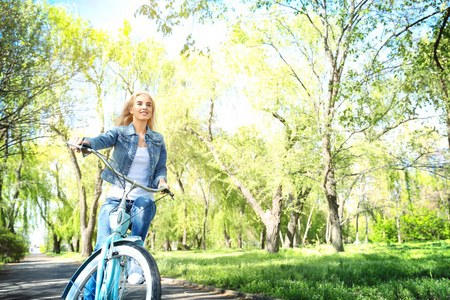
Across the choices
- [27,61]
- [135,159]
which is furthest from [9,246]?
[135,159]

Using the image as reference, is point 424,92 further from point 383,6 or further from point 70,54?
point 70,54

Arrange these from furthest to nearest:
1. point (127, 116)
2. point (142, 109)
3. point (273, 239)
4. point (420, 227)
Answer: point (420, 227)
point (273, 239)
point (127, 116)
point (142, 109)

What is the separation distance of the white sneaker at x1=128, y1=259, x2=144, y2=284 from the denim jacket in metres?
0.77

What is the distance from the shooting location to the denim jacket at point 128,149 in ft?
10.4

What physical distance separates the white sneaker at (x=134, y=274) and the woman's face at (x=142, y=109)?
1.40 m

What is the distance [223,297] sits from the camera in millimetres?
6238

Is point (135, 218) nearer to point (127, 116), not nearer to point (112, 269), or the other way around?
point (112, 269)

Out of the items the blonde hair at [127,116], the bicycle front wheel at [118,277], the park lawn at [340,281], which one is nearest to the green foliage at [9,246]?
the park lawn at [340,281]

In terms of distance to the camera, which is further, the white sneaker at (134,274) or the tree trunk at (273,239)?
the tree trunk at (273,239)

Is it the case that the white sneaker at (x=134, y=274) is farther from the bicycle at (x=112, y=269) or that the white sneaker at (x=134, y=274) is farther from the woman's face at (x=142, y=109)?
the woman's face at (x=142, y=109)

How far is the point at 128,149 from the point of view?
3297 mm

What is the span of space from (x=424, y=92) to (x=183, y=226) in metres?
17.9

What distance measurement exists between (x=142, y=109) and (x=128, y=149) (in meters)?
0.43

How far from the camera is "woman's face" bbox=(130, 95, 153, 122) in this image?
345 centimetres
